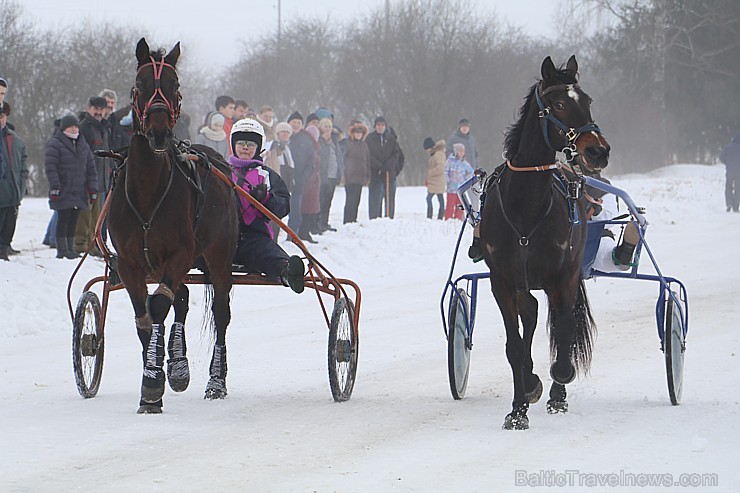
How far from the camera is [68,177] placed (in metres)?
12.4

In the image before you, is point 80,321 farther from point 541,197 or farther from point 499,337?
point 499,337

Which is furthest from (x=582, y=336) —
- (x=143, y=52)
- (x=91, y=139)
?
(x=91, y=139)

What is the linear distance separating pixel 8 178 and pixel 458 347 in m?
6.64

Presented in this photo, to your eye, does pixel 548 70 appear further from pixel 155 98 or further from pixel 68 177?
pixel 68 177

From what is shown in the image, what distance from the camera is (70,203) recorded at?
40.8ft

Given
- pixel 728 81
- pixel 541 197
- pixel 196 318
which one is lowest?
pixel 196 318

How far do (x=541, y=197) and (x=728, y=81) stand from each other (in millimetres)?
40925

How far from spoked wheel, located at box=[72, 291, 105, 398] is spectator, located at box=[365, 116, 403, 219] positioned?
1179 cm

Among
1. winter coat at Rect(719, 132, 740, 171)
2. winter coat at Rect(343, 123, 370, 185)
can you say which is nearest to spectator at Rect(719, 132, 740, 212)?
winter coat at Rect(719, 132, 740, 171)

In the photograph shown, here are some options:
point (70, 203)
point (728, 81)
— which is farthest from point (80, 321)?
point (728, 81)

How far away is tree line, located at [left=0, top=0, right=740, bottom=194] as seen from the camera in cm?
3834

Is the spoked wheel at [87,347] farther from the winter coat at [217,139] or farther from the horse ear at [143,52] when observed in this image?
the winter coat at [217,139]

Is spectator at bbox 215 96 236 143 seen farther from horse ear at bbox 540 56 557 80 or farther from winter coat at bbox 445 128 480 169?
horse ear at bbox 540 56 557 80

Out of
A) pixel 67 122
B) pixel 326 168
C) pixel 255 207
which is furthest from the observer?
pixel 326 168
